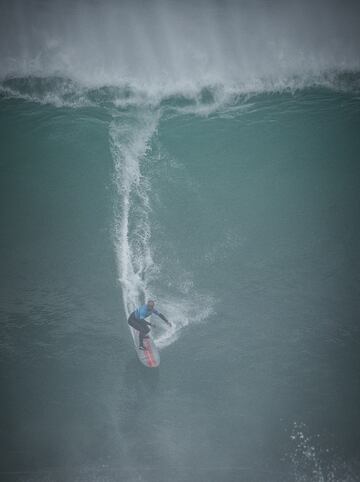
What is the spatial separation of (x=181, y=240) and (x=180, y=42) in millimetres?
12913

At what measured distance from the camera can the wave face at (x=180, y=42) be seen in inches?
744

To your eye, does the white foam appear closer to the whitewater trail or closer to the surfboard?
the whitewater trail

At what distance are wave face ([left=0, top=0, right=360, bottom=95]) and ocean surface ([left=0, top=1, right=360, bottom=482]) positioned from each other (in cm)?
10

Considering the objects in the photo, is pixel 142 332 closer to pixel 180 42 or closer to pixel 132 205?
pixel 132 205

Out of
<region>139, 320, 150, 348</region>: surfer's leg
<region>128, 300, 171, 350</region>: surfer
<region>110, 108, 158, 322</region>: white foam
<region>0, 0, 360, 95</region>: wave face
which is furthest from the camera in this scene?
<region>0, 0, 360, 95</region>: wave face

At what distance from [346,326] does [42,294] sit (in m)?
9.55

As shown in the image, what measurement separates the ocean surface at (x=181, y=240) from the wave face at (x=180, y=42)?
103 mm

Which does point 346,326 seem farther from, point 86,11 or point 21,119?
point 86,11

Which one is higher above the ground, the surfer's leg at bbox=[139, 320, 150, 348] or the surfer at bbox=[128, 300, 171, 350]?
the surfer at bbox=[128, 300, 171, 350]

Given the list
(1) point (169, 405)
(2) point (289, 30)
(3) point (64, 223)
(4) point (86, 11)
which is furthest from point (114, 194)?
(2) point (289, 30)

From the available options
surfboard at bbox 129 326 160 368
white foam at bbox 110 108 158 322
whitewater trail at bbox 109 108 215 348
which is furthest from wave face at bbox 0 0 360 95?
surfboard at bbox 129 326 160 368

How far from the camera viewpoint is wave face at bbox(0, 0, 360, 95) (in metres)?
18.9

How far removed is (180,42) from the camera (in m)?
20.2

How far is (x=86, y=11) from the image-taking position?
20391 mm
